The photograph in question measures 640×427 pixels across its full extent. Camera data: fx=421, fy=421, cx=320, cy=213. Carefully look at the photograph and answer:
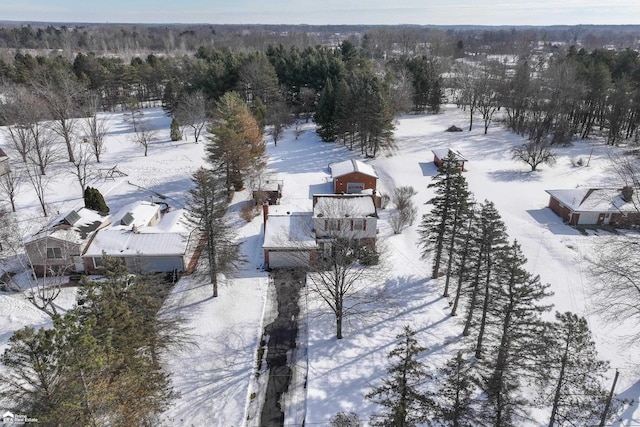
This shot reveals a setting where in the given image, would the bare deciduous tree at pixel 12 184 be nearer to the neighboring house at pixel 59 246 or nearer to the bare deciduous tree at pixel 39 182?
the bare deciduous tree at pixel 39 182

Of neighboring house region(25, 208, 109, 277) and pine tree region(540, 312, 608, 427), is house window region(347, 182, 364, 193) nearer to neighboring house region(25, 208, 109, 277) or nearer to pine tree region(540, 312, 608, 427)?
neighboring house region(25, 208, 109, 277)

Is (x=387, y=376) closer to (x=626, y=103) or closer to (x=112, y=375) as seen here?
(x=112, y=375)

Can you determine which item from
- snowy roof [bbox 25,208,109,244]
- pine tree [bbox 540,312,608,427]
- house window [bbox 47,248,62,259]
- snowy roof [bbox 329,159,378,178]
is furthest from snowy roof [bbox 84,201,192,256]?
pine tree [bbox 540,312,608,427]

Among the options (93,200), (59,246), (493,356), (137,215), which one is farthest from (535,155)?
(59,246)

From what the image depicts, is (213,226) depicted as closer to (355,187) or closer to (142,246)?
(142,246)

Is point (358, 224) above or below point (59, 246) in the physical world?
above
